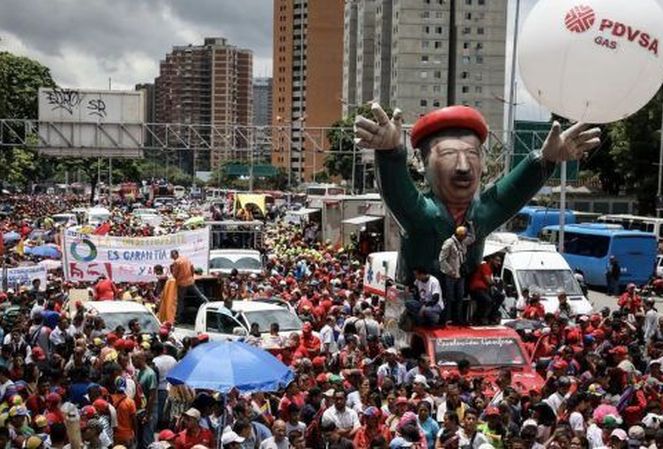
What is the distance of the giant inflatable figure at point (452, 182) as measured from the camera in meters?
16.5

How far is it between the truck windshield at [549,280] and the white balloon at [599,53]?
465 inches

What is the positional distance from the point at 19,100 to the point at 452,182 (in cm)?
6360

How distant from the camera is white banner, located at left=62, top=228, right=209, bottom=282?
2252 cm

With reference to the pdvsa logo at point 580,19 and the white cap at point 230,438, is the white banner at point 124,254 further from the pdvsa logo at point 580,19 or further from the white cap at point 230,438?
the white cap at point 230,438

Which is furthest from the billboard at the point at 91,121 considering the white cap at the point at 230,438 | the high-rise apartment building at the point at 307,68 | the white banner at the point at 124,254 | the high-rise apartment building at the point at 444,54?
the high-rise apartment building at the point at 307,68

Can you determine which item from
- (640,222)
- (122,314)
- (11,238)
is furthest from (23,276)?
(640,222)

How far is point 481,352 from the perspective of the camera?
13.9 m

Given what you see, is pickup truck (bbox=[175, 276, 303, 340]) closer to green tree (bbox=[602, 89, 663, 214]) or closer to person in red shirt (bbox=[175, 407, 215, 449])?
person in red shirt (bbox=[175, 407, 215, 449])

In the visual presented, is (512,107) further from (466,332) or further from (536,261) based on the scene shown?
(466,332)

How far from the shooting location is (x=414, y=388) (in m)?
11.8

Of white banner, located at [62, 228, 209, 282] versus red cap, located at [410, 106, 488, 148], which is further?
white banner, located at [62, 228, 209, 282]

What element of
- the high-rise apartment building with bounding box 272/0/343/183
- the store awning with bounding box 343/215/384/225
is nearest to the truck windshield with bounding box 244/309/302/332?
the store awning with bounding box 343/215/384/225

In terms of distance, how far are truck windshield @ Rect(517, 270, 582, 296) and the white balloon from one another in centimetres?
1180

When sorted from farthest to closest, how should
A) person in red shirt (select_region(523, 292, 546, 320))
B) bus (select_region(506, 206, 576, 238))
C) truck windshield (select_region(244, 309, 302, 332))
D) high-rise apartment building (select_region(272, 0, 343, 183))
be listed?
high-rise apartment building (select_region(272, 0, 343, 183)), bus (select_region(506, 206, 576, 238)), person in red shirt (select_region(523, 292, 546, 320)), truck windshield (select_region(244, 309, 302, 332))
